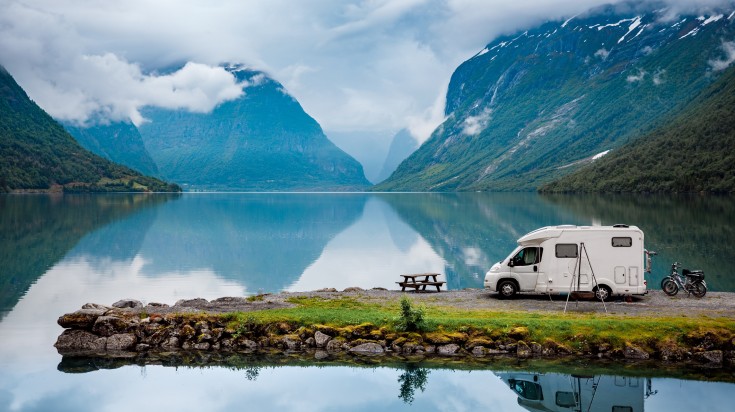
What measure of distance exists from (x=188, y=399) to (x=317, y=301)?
12.2 m

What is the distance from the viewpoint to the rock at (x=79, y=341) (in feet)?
84.2

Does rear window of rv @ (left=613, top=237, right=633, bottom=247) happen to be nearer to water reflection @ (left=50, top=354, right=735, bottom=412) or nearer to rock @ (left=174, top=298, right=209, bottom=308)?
water reflection @ (left=50, top=354, right=735, bottom=412)

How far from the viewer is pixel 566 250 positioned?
30016 millimetres

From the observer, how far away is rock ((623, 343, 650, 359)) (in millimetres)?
22703

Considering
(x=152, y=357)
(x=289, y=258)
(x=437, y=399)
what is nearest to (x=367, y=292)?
(x=152, y=357)

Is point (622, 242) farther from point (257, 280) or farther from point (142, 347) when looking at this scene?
point (257, 280)

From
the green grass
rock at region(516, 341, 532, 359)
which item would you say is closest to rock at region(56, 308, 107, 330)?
the green grass

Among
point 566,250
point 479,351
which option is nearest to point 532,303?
point 566,250

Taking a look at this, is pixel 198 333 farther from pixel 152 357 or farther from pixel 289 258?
pixel 289 258

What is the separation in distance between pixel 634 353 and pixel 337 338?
11140 millimetres

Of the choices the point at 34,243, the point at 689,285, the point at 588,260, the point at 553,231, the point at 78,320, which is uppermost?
the point at 553,231

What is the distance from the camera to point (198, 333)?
85.6 ft

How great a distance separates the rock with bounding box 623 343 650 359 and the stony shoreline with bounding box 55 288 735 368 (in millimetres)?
34

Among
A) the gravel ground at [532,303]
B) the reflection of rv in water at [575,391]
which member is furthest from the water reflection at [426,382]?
the gravel ground at [532,303]
